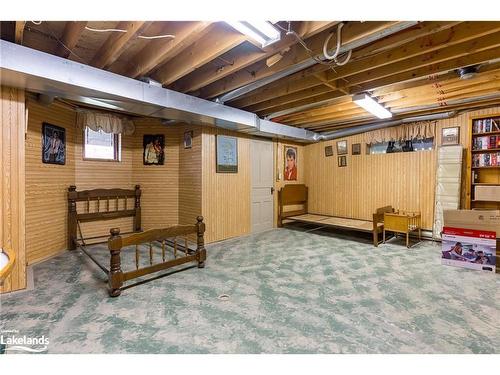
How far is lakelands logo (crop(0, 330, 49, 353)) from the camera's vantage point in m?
1.94

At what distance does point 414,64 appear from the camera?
2.92m

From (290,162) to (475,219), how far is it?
417 centimetres

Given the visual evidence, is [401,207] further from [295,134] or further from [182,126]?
[182,126]

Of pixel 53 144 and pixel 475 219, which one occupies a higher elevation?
pixel 53 144

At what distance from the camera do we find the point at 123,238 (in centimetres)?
286

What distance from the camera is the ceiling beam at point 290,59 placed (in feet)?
7.30

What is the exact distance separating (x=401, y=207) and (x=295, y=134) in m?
2.95

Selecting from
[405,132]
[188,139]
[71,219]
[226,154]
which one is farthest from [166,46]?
[405,132]

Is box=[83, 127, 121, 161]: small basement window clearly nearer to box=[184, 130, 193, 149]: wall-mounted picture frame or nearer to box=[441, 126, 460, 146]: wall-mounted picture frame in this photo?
box=[184, 130, 193, 149]: wall-mounted picture frame

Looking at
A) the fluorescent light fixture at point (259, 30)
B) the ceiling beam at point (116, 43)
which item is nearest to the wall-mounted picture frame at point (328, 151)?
the fluorescent light fixture at point (259, 30)

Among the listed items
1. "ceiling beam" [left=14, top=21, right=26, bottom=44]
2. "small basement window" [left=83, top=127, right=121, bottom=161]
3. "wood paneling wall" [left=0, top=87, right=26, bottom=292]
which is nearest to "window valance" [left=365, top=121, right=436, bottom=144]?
"small basement window" [left=83, top=127, right=121, bottom=161]

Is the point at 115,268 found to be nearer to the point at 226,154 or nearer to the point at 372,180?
the point at 226,154

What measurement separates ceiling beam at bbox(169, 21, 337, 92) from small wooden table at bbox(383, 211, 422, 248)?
3793 millimetres

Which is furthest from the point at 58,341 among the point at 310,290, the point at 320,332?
the point at 310,290
